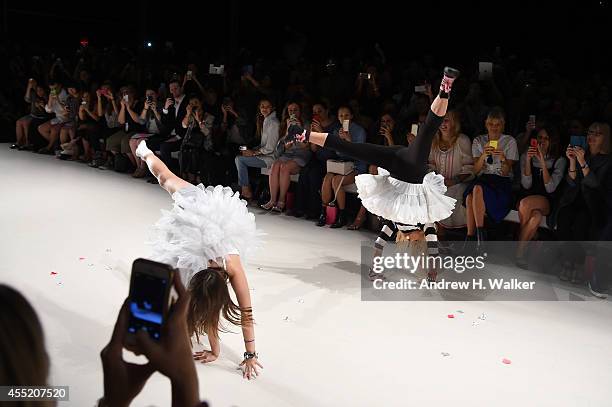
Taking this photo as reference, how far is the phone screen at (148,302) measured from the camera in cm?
119

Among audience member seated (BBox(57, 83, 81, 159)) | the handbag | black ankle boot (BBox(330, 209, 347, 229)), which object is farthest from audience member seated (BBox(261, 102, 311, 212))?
audience member seated (BBox(57, 83, 81, 159))

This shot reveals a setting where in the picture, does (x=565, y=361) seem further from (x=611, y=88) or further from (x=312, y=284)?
(x=611, y=88)

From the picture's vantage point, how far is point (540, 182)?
4.57 meters

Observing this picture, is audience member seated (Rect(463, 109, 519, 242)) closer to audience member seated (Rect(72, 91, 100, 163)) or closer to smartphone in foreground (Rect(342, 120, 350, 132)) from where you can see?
smartphone in foreground (Rect(342, 120, 350, 132))

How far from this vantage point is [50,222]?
17.0ft

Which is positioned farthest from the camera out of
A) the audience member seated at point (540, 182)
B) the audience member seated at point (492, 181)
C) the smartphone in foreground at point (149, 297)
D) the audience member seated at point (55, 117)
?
the audience member seated at point (55, 117)

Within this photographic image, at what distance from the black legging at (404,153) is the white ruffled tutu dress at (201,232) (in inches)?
47.6

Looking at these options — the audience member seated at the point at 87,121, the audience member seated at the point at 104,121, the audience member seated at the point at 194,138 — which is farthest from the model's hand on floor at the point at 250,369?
the audience member seated at the point at 87,121

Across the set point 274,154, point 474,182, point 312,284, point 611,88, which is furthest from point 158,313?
point 611,88

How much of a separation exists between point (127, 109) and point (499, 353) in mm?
5328

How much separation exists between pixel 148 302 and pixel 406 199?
8.79ft

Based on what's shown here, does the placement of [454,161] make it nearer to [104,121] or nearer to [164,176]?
[164,176]

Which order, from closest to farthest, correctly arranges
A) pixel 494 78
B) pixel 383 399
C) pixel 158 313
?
pixel 158 313
pixel 383 399
pixel 494 78

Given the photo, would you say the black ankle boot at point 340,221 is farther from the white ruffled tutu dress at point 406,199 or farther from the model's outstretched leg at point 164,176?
the model's outstretched leg at point 164,176
